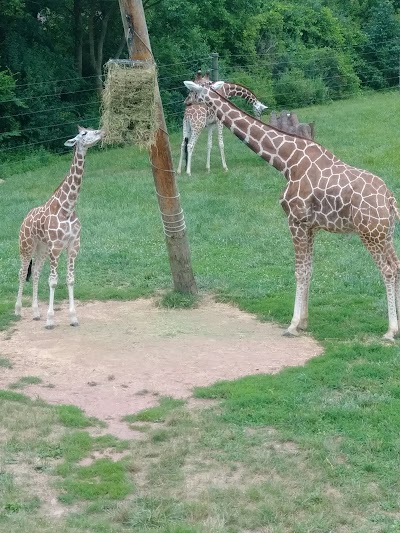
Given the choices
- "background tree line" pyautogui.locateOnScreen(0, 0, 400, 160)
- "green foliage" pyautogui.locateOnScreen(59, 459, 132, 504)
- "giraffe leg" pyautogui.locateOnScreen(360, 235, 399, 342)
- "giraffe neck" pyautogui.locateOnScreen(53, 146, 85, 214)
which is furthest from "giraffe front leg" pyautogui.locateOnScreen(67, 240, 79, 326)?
"background tree line" pyautogui.locateOnScreen(0, 0, 400, 160)

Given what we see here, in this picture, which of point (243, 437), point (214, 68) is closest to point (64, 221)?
point (243, 437)

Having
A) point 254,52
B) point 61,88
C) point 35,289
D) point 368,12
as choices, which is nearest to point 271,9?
point 254,52

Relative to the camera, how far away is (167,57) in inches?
1013

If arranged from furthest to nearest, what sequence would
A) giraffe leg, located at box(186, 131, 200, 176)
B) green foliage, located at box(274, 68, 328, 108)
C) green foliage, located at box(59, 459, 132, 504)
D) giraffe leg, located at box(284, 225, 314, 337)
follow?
green foliage, located at box(274, 68, 328, 108), giraffe leg, located at box(186, 131, 200, 176), giraffe leg, located at box(284, 225, 314, 337), green foliage, located at box(59, 459, 132, 504)

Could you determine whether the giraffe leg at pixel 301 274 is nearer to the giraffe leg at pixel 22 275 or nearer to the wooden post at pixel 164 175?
the wooden post at pixel 164 175

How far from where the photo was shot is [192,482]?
656 cm

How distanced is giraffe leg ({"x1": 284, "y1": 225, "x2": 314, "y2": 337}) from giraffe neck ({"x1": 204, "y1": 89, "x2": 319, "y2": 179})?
2.32 feet

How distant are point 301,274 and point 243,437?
3325 mm

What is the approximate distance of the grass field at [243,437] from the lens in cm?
609

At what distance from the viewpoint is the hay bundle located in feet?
33.7

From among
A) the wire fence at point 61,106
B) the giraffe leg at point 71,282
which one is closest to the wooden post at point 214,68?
the wire fence at point 61,106

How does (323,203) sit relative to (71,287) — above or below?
above

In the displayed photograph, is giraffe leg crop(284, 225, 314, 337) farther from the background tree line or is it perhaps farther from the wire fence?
the background tree line

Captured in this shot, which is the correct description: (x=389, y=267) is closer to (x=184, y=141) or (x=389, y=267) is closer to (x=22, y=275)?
(x=22, y=275)
